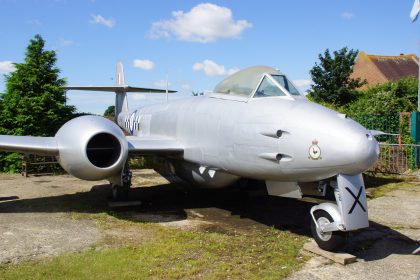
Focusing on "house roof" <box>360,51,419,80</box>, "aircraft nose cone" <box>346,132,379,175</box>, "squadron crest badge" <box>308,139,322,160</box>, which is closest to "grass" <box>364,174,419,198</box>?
"aircraft nose cone" <box>346,132,379,175</box>

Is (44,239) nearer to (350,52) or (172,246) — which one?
(172,246)

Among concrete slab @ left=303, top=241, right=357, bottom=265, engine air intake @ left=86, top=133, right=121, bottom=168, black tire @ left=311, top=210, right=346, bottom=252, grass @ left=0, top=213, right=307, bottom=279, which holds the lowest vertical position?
grass @ left=0, top=213, right=307, bottom=279

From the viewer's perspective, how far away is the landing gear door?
184 inches

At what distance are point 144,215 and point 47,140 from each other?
213 cm

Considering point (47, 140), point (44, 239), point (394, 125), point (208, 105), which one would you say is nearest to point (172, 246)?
point (44, 239)

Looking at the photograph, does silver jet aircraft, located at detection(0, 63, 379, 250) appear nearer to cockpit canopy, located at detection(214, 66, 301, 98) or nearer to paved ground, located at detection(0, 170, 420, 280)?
cockpit canopy, located at detection(214, 66, 301, 98)

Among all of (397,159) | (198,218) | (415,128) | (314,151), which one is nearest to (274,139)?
(314,151)

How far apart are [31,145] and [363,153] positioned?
5.17 metres

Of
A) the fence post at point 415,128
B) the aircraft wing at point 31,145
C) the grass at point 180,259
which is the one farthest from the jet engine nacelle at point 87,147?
the fence post at point 415,128

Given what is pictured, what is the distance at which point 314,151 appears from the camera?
459 cm

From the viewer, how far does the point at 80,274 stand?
4.24m

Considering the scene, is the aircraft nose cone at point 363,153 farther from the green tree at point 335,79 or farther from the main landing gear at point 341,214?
the green tree at point 335,79

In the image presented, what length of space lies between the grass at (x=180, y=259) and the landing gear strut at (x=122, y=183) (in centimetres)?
169

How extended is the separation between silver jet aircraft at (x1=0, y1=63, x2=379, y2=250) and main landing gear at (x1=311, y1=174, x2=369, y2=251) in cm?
1
